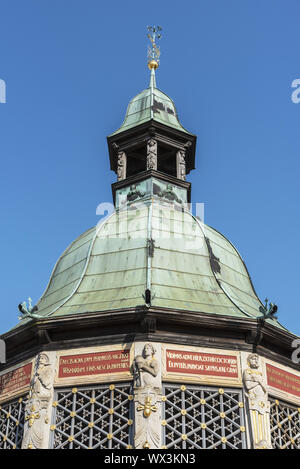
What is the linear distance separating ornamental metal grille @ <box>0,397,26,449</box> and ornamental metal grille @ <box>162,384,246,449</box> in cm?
390

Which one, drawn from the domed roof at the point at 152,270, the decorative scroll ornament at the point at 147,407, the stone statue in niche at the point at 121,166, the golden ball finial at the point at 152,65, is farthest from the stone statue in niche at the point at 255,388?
the golden ball finial at the point at 152,65

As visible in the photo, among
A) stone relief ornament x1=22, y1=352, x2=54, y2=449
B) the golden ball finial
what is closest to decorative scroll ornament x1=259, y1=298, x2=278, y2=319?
stone relief ornament x1=22, y1=352, x2=54, y2=449

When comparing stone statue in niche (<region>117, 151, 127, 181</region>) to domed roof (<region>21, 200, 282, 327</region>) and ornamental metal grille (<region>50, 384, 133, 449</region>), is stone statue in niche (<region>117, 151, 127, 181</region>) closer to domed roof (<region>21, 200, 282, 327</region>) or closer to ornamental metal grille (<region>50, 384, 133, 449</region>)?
domed roof (<region>21, 200, 282, 327</region>)

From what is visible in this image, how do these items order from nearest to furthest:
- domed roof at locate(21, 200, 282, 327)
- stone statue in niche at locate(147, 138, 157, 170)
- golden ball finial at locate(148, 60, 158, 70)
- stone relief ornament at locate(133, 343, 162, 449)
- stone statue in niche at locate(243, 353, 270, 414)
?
stone relief ornament at locate(133, 343, 162, 449), stone statue in niche at locate(243, 353, 270, 414), domed roof at locate(21, 200, 282, 327), stone statue in niche at locate(147, 138, 157, 170), golden ball finial at locate(148, 60, 158, 70)

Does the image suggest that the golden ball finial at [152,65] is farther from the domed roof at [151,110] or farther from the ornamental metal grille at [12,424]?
the ornamental metal grille at [12,424]

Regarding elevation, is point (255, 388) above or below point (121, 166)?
below

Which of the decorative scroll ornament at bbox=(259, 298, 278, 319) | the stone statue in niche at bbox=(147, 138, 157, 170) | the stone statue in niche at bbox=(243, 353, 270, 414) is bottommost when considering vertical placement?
the stone statue in niche at bbox=(243, 353, 270, 414)

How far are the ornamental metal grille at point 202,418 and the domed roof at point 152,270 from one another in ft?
7.40

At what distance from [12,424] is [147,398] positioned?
3.95 metres

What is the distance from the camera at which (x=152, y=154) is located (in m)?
29.9

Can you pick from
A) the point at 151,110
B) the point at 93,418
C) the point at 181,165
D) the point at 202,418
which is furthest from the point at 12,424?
the point at 151,110

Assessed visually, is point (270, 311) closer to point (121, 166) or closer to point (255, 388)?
point (255, 388)

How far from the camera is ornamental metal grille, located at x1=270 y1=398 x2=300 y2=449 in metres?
20.0

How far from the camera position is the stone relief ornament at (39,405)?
1941 cm
